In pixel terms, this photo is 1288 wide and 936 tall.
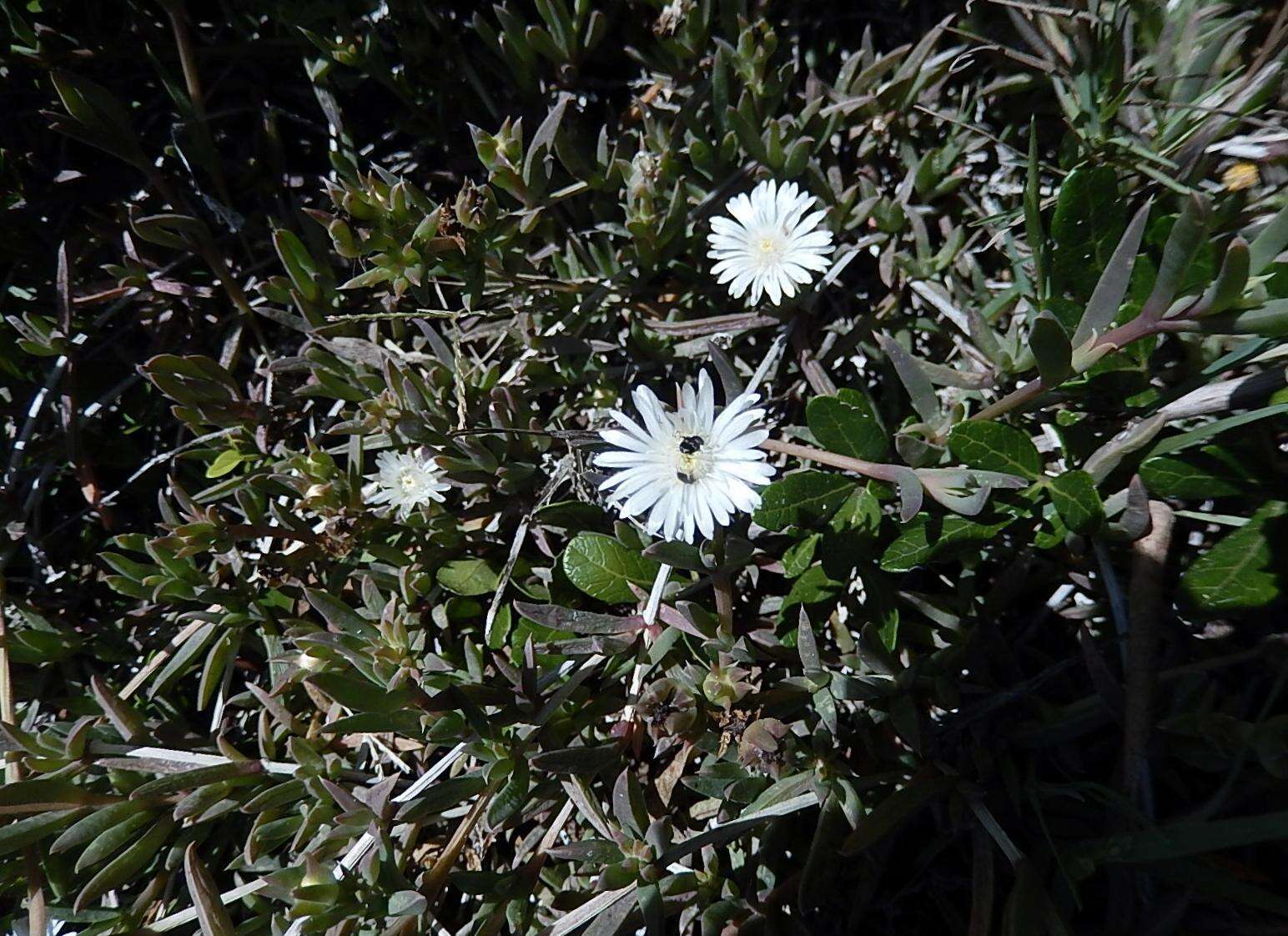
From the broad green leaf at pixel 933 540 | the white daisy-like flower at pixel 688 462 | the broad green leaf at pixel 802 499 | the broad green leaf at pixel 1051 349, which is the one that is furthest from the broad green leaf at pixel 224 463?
the broad green leaf at pixel 1051 349

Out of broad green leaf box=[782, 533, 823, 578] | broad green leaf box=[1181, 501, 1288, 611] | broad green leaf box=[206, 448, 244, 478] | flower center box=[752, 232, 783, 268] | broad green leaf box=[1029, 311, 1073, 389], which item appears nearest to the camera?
broad green leaf box=[1029, 311, 1073, 389]

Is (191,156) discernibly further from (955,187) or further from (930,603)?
(930,603)

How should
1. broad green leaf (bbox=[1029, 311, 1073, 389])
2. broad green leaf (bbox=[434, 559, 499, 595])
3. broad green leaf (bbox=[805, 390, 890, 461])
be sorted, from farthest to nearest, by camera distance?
broad green leaf (bbox=[434, 559, 499, 595]) → broad green leaf (bbox=[805, 390, 890, 461]) → broad green leaf (bbox=[1029, 311, 1073, 389])

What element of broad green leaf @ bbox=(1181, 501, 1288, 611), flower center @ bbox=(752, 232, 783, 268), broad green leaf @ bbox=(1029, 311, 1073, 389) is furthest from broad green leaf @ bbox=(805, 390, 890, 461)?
broad green leaf @ bbox=(1181, 501, 1288, 611)

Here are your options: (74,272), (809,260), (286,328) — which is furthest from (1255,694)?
(74,272)

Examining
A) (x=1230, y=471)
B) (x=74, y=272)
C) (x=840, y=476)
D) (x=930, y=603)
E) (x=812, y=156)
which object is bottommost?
(x=930, y=603)

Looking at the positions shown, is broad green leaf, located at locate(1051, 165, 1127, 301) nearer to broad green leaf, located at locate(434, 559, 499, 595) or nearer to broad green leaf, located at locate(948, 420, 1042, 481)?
broad green leaf, located at locate(948, 420, 1042, 481)

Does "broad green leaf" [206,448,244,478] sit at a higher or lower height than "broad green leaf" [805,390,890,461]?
higher
